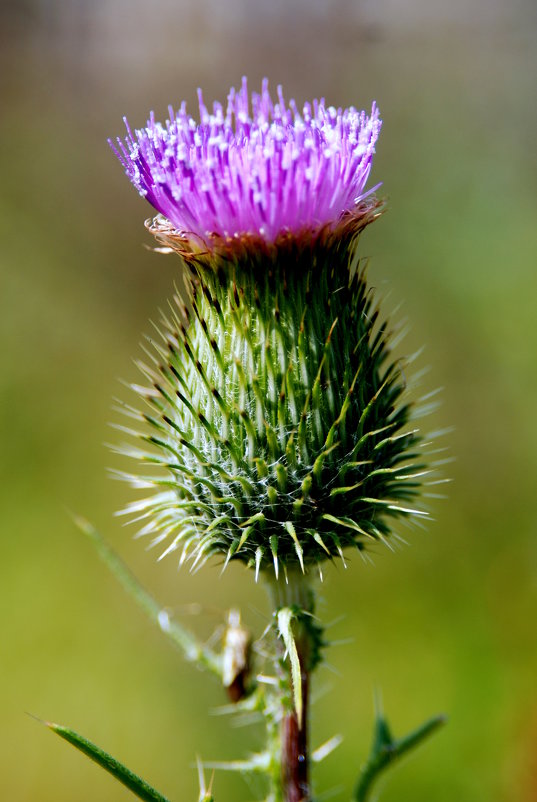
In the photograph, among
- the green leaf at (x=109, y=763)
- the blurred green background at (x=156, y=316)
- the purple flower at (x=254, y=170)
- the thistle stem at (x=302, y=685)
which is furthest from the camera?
the blurred green background at (x=156, y=316)

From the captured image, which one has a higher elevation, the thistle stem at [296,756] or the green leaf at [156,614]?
the green leaf at [156,614]

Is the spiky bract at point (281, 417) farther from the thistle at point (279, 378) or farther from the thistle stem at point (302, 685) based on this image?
the thistle stem at point (302, 685)

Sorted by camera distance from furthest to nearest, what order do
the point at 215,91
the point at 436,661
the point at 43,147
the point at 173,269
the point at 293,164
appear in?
the point at 215,91 < the point at 43,147 < the point at 173,269 < the point at 436,661 < the point at 293,164

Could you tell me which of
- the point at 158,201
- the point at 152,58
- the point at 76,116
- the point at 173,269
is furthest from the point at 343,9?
the point at 158,201

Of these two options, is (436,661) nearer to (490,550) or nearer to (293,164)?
(490,550)

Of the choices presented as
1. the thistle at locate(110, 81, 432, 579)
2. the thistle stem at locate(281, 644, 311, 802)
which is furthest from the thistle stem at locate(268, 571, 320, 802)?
the thistle at locate(110, 81, 432, 579)

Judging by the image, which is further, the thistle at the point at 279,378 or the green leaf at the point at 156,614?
the green leaf at the point at 156,614

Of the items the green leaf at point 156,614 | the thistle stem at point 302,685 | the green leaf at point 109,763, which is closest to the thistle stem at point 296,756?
the thistle stem at point 302,685
